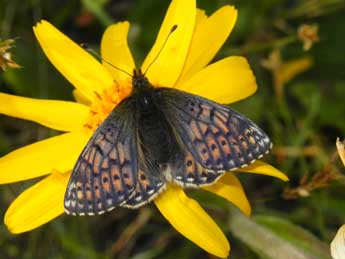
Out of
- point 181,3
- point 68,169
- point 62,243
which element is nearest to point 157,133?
point 68,169

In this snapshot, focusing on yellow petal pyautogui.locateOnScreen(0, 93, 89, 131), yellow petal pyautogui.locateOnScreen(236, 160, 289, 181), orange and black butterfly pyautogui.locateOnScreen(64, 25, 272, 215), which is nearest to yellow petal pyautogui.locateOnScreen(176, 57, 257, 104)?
orange and black butterfly pyautogui.locateOnScreen(64, 25, 272, 215)

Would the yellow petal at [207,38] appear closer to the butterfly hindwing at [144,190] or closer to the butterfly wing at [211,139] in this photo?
the butterfly wing at [211,139]

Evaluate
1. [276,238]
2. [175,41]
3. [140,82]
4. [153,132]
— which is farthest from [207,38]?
[276,238]

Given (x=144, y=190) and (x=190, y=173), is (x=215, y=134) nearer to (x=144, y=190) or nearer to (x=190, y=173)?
(x=190, y=173)

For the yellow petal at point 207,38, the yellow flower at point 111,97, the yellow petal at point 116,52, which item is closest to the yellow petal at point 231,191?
the yellow flower at point 111,97

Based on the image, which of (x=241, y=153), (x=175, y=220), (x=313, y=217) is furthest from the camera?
(x=313, y=217)

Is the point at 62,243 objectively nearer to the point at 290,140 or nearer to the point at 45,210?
the point at 45,210
